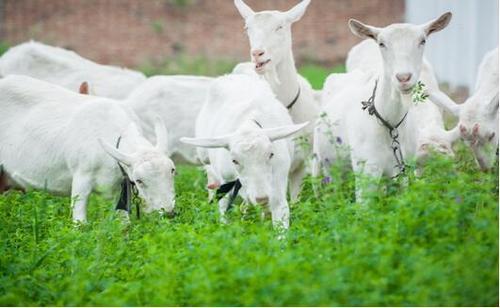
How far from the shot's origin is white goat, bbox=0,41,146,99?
48.5 ft

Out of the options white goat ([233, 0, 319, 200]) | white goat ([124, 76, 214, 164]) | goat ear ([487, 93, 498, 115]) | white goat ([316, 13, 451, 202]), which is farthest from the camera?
white goat ([124, 76, 214, 164])

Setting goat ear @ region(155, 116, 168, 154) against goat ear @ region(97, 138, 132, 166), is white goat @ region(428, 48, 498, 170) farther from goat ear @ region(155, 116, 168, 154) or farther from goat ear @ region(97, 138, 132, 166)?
goat ear @ region(97, 138, 132, 166)

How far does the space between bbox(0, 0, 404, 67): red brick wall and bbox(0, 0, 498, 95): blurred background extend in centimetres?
2

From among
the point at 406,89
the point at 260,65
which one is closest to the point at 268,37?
the point at 260,65

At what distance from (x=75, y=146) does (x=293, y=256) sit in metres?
3.79

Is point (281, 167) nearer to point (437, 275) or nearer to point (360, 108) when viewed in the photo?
point (360, 108)

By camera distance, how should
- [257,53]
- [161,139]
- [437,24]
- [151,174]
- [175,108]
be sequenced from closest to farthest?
[437,24]
[151,174]
[161,139]
[257,53]
[175,108]

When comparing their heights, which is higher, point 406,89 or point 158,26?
point 406,89

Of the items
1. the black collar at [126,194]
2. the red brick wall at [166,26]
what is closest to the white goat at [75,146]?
the black collar at [126,194]

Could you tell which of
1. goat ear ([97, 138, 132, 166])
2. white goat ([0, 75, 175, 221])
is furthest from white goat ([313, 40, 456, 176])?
goat ear ([97, 138, 132, 166])

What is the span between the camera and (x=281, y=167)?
30.7 ft

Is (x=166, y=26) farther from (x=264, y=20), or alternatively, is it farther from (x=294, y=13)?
(x=264, y=20)

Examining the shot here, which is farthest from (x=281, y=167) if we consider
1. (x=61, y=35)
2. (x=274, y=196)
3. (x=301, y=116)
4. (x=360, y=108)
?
(x=61, y=35)

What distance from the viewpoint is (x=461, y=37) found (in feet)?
66.5
